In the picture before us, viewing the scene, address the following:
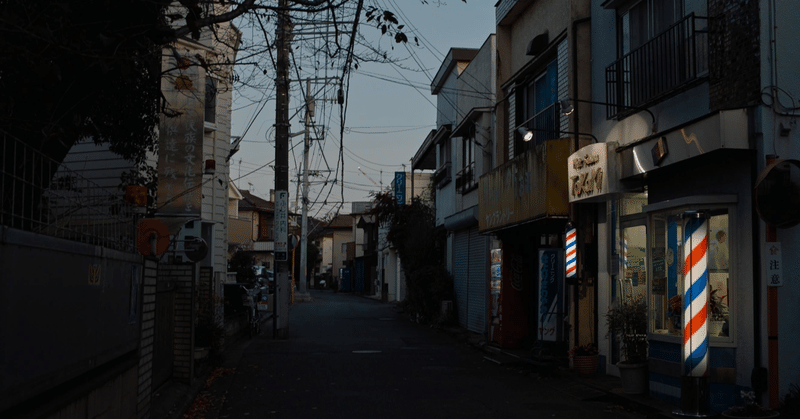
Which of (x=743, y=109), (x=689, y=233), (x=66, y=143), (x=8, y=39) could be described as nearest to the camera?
(x=8, y=39)

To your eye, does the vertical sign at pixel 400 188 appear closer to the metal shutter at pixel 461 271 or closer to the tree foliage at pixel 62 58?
the metal shutter at pixel 461 271

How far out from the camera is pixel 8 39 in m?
6.50

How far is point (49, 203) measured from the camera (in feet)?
19.0

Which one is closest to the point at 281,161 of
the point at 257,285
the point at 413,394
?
the point at 257,285

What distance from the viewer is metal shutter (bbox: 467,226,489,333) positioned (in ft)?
76.5

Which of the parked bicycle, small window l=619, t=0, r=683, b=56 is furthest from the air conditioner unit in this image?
small window l=619, t=0, r=683, b=56

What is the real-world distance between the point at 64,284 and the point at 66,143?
2183mm

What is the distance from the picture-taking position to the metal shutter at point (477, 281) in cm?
2331

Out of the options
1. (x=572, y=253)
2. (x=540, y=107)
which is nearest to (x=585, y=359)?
(x=572, y=253)

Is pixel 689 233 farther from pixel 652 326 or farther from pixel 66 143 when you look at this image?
pixel 66 143

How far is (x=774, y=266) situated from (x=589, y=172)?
4.63 meters

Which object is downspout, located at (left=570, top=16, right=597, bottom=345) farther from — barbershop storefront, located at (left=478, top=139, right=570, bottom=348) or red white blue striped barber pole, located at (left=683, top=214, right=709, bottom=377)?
red white blue striped barber pole, located at (left=683, top=214, right=709, bottom=377)

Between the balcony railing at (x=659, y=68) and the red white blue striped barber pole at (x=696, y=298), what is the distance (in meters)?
2.19

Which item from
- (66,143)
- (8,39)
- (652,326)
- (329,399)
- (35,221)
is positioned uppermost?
(8,39)
